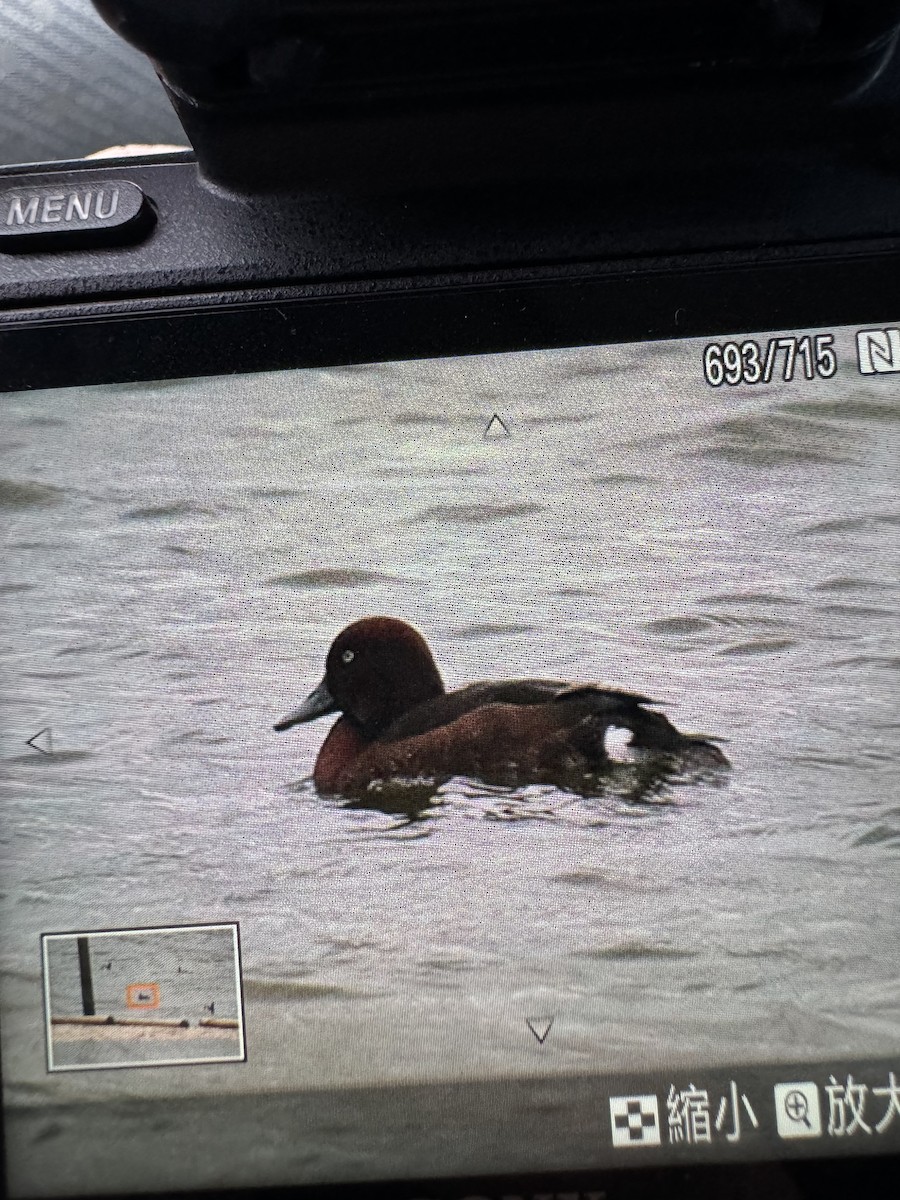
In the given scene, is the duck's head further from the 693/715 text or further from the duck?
the 693/715 text

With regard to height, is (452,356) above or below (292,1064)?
above

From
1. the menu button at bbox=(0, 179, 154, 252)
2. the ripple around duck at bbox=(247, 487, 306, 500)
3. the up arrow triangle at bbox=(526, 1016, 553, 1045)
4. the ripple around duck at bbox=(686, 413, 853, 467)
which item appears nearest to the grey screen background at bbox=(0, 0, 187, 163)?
the menu button at bbox=(0, 179, 154, 252)

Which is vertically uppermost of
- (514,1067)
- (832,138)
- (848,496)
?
(832,138)

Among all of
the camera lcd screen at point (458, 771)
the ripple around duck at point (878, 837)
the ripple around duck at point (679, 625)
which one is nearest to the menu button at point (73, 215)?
the camera lcd screen at point (458, 771)

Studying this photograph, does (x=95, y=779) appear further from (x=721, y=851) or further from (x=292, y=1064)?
(x=721, y=851)

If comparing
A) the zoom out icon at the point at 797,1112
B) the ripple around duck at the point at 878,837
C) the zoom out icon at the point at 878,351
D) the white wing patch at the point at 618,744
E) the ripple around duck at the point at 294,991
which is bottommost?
the zoom out icon at the point at 797,1112

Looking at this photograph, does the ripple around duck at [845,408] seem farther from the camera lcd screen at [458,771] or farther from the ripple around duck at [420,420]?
the ripple around duck at [420,420]

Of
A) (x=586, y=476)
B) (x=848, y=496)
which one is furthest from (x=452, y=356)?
(x=848, y=496)
